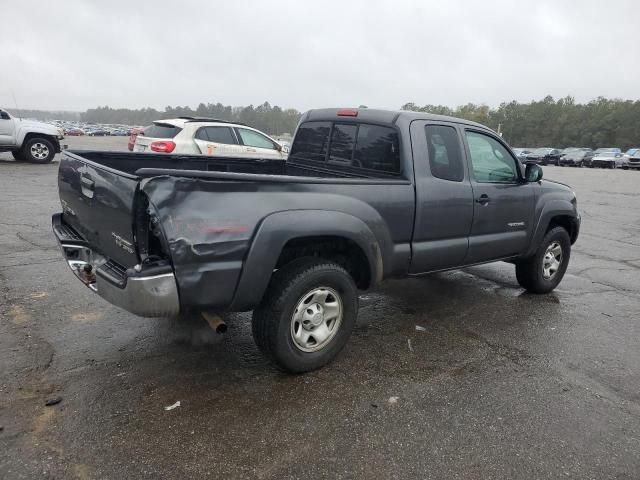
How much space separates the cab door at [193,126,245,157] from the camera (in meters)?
10.8

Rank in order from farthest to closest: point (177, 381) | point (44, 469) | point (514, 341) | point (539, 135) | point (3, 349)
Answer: point (539, 135), point (514, 341), point (3, 349), point (177, 381), point (44, 469)

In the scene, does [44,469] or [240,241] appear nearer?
[44,469]

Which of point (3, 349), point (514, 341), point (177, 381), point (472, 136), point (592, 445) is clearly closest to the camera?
point (592, 445)

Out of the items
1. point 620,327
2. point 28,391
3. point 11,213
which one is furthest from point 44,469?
point 11,213

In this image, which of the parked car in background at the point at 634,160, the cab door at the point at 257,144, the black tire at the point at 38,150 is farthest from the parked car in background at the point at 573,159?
the black tire at the point at 38,150

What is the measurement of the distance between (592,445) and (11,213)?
8.60 metres

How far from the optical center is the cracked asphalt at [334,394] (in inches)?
97.3

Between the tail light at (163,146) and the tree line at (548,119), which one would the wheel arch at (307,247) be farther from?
the tree line at (548,119)

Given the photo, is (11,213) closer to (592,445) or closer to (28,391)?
(28,391)

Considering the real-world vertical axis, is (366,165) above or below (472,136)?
below

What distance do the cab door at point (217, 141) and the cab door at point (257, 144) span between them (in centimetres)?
21

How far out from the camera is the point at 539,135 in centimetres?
8600

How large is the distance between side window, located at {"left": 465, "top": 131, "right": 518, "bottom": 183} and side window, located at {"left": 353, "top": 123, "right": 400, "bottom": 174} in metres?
0.87

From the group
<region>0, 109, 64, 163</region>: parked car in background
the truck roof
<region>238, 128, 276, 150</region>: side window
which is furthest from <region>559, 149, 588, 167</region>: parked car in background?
the truck roof
